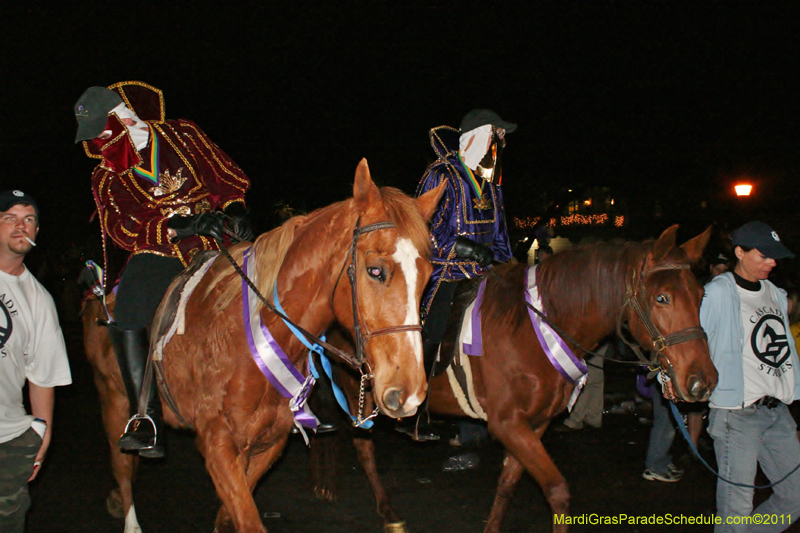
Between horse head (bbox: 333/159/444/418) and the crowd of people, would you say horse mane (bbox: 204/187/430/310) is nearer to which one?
horse head (bbox: 333/159/444/418)

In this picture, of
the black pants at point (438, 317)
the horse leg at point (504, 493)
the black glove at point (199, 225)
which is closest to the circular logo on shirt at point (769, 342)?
the horse leg at point (504, 493)

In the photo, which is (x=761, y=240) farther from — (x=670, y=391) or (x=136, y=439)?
(x=136, y=439)

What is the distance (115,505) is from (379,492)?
2298mm

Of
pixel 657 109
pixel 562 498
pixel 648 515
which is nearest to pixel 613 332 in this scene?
pixel 562 498

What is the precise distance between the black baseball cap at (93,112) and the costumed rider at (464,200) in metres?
2.44

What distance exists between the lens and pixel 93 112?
416cm

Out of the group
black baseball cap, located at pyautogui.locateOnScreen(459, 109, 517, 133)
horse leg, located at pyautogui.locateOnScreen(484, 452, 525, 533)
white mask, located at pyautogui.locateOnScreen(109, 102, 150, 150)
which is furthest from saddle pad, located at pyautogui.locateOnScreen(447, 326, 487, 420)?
white mask, located at pyautogui.locateOnScreen(109, 102, 150, 150)

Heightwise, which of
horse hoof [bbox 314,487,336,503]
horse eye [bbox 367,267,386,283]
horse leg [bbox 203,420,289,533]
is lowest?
horse hoof [bbox 314,487,336,503]

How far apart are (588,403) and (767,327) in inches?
175

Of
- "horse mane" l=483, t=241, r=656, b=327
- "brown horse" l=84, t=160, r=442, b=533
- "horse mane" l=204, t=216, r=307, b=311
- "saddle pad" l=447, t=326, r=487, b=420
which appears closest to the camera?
"brown horse" l=84, t=160, r=442, b=533

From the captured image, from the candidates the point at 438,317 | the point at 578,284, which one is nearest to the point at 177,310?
the point at 438,317

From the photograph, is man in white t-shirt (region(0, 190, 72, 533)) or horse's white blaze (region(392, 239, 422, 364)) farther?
man in white t-shirt (region(0, 190, 72, 533))

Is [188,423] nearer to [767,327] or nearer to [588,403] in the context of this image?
[767,327]

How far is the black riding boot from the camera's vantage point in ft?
12.2
